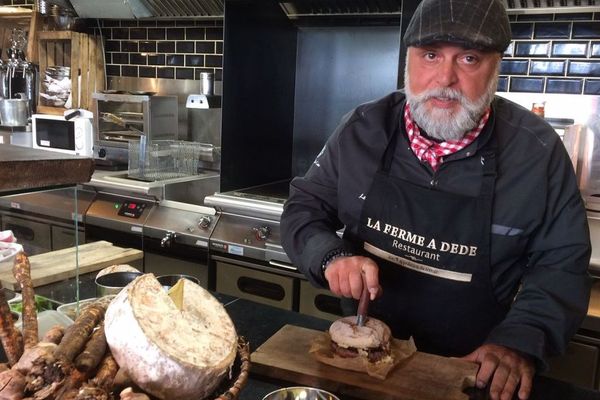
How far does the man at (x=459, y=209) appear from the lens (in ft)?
5.12

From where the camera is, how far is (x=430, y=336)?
1731 millimetres

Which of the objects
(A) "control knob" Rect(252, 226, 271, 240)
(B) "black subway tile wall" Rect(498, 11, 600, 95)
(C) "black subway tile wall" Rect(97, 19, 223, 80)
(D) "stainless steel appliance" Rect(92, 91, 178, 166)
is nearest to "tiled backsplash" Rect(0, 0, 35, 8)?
(C) "black subway tile wall" Rect(97, 19, 223, 80)

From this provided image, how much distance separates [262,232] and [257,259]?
0.16 metres

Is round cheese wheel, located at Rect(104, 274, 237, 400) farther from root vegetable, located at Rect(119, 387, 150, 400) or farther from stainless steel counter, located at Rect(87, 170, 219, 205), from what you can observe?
stainless steel counter, located at Rect(87, 170, 219, 205)

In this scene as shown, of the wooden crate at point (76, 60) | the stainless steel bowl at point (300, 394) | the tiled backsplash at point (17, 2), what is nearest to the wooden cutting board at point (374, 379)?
the stainless steel bowl at point (300, 394)

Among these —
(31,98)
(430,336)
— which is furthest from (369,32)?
(31,98)

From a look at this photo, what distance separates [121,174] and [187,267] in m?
0.93

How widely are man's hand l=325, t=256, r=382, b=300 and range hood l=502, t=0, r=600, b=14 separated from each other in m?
2.11

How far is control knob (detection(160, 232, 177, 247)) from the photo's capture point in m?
3.32

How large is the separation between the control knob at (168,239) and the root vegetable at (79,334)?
240 cm

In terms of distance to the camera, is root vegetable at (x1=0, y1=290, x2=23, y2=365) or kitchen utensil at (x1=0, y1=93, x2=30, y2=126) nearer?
root vegetable at (x1=0, y1=290, x2=23, y2=365)

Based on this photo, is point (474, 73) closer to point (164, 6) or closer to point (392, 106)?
point (392, 106)

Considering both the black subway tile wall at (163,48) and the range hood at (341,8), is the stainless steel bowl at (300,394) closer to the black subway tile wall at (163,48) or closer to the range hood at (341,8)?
the range hood at (341,8)

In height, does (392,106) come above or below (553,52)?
below
